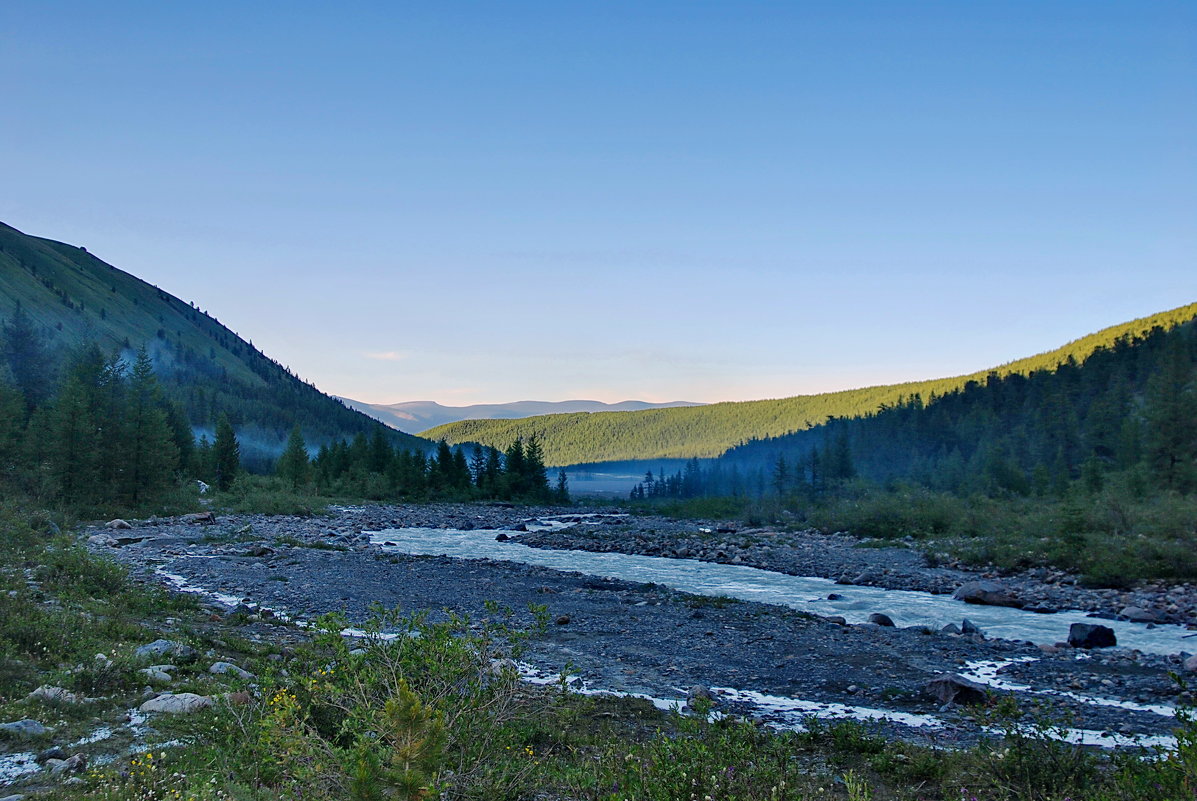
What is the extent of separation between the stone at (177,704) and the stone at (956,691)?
1069cm

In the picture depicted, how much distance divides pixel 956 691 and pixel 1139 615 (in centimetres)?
1171

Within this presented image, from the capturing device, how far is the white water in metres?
17.0

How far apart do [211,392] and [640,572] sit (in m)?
142

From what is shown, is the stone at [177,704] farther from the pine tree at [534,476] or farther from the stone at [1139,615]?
the pine tree at [534,476]

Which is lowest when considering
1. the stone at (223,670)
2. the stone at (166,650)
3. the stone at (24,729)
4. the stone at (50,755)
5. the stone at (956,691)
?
the stone at (956,691)

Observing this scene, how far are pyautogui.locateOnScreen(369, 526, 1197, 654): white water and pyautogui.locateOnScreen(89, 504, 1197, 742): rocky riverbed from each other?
1.06 meters

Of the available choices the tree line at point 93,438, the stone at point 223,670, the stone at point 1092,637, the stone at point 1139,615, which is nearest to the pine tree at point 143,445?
the tree line at point 93,438

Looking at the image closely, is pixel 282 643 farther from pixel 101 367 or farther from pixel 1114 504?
pixel 101 367

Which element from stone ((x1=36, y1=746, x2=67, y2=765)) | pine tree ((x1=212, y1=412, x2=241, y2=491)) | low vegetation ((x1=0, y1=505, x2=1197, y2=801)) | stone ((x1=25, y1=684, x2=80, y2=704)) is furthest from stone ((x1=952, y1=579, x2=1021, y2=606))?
pine tree ((x1=212, y1=412, x2=241, y2=491))

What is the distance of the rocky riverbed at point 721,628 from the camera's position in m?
11.3

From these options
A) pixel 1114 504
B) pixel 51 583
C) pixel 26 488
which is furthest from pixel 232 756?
pixel 26 488

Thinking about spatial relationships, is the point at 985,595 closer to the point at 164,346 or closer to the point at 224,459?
the point at 224,459

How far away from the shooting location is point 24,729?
640cm

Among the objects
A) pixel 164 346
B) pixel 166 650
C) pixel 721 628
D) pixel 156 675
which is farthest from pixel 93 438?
pixel 164 346
